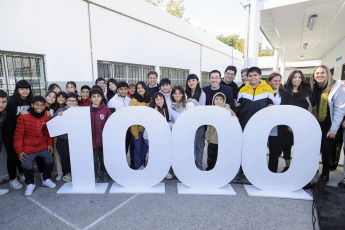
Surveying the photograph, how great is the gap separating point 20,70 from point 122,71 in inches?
139

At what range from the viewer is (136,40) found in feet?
27.5

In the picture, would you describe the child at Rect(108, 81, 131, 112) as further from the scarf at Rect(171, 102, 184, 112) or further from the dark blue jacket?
the dark blue jacket

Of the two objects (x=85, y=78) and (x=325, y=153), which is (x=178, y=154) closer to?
(x=325, y=153)

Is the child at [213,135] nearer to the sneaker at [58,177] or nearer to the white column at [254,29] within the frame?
the sneaker at [58,177]

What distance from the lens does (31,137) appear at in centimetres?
274

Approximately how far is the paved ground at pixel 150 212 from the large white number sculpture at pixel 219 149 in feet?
0.61

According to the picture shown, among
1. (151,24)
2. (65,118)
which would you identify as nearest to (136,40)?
(151,24)

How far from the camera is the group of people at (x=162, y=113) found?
2.73 metres

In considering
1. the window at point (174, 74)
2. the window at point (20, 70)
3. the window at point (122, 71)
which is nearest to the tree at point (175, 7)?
the window at point (174, 74)

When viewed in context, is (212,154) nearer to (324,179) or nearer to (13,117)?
(324,179)

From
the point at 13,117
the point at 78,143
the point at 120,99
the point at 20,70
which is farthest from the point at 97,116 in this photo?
the point at 20,70

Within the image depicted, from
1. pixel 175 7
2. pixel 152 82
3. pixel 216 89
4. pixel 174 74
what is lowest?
pixel 216 89

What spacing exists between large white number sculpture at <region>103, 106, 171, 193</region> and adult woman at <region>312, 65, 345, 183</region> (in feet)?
7.07

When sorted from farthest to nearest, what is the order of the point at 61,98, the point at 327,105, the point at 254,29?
the point at 254,29, the point at 61,98, the point at 327,105
